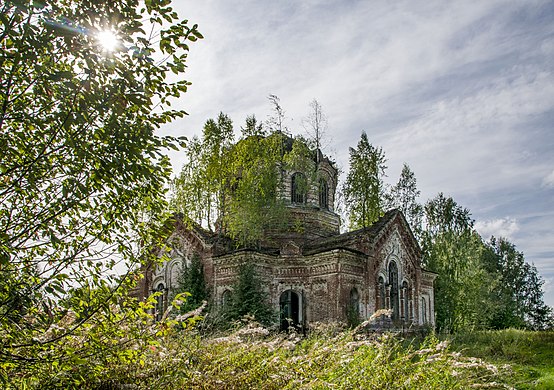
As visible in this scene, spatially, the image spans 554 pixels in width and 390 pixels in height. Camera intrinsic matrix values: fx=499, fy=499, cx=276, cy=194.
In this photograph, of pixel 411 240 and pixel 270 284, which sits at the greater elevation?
pixel 411 240

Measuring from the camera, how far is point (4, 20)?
374 centimetres

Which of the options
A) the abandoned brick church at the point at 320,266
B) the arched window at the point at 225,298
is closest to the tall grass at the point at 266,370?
the abandoned brick church at the point at 320,266

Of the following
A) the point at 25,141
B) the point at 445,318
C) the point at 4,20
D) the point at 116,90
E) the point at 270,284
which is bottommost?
the point at 445,318

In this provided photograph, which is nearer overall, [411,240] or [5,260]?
[5,260]

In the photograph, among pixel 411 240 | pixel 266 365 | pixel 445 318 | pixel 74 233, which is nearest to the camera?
pixel 74 233

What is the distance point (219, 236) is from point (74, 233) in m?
18.8

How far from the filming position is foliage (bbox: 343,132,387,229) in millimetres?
24000

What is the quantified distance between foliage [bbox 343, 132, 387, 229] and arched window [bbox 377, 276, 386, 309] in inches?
112

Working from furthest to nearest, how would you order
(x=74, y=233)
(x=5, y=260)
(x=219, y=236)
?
1. (x=219, y=236)
2. (x=74, y=233)
3. (x=5, y=260)

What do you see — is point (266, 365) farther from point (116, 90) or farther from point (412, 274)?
point (412, 274)

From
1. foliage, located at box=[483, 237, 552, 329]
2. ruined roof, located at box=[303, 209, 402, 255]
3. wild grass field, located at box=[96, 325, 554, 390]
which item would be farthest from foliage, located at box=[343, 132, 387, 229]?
foliage, located at box=[483, 237, 552, 329]

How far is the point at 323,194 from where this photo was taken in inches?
1081

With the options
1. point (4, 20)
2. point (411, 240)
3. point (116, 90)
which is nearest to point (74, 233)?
point (116, 90)

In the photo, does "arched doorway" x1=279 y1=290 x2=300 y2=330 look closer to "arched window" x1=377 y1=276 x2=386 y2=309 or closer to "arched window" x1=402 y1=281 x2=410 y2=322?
"arched window" x1=377 y1=276 x2=386 y2=309
